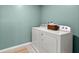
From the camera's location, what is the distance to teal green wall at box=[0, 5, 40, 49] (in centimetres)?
260

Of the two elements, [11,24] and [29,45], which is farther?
[29,45]

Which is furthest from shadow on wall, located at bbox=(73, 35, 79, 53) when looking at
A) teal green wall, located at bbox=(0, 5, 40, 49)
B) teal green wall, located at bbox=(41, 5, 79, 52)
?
teal green wall, located at bbox=(0, 5, 40, 49)

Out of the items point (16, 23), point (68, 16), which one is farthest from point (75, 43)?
point (16, 23)

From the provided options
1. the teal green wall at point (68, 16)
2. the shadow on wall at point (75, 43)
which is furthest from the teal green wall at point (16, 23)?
the shadow on wall at point (75, 43)

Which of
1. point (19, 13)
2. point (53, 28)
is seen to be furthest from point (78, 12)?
point (19, 13)

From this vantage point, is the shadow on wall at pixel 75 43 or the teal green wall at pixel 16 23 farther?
the teal green wall at pixel 16 23

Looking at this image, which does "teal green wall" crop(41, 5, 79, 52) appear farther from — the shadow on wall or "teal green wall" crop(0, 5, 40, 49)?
"teal green wall" crop(0, 5, 40, 49)

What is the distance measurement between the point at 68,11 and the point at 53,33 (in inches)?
30.0

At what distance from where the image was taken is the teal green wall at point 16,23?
2604mm

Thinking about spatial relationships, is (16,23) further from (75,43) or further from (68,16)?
(75,43)

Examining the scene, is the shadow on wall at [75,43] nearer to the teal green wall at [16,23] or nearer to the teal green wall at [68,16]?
the teal green wall at [68,16]

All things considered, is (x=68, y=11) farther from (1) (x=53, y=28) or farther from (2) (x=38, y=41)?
(2) (x=38, y=41)
